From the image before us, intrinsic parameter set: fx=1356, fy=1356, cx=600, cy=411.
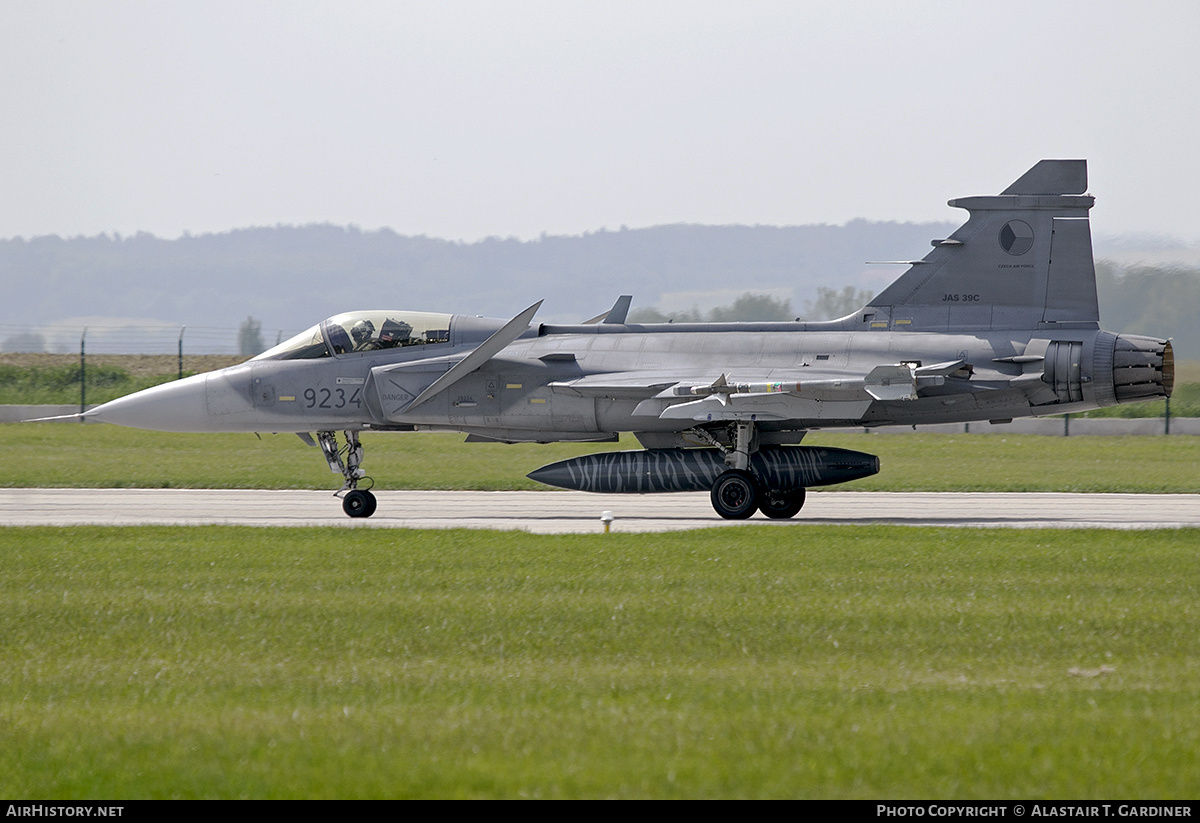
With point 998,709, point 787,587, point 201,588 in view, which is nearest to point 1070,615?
point 787,587

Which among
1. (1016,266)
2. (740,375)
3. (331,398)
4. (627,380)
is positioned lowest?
(331,398)

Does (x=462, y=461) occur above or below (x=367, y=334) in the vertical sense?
below

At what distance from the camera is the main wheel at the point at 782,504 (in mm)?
19875

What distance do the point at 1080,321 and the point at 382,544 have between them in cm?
1004

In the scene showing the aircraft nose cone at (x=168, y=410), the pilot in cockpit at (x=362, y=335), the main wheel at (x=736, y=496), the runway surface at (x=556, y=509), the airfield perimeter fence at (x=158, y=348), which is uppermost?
the airfield perimeter fence at (x=158, y=348)

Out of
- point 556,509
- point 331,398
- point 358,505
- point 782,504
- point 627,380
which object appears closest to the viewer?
point 627,380

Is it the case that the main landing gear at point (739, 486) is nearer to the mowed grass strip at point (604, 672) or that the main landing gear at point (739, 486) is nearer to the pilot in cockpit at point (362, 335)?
the mowed grass strip at point (604, 672)

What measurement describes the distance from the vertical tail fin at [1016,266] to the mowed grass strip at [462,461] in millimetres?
7515

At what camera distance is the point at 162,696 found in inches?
301

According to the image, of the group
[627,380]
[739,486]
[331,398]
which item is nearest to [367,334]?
[331,398]

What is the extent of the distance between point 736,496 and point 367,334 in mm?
6167

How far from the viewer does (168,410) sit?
20.8 metres

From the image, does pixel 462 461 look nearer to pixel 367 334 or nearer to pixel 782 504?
pixel 367 334

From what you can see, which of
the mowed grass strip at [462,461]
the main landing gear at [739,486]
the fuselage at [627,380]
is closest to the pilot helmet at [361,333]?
the fuselage at [627,380]
